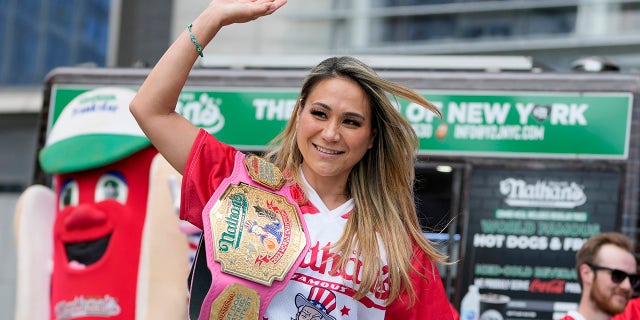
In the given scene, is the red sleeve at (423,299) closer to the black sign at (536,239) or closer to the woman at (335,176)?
the woman at (335,176)

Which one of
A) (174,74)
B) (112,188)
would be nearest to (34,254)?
(112,188)

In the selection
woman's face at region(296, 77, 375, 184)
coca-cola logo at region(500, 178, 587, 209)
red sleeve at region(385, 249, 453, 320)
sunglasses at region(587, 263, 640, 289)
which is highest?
coca-cola logo at region(500, 178, 587, 209)

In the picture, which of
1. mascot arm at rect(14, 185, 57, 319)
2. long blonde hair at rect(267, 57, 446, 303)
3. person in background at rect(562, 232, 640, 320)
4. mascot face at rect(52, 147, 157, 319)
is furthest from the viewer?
mascot arm at rect(14, 185, 57, 319)

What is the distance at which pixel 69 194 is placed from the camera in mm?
7582

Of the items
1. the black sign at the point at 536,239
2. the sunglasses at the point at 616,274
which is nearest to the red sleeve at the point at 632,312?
the sunglasses at the point at 616,274

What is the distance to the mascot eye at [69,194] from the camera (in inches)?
297

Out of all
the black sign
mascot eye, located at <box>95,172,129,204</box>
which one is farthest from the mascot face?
the black sign

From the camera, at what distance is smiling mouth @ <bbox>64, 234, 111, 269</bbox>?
24.0 feet

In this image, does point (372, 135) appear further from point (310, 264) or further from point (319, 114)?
point (310, 264)

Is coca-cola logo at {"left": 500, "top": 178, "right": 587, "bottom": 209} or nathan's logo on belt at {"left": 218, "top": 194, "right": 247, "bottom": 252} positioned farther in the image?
coca-cola logo at {"left": 500, "top": 178, "right": 587, "bottom": 209}

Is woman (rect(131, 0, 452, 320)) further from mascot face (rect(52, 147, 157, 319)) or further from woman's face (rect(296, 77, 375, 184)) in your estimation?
mascot face (rect(52, 147, 157, 319))

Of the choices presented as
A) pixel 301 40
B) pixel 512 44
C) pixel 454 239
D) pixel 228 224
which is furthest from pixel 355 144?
pixel 301 40

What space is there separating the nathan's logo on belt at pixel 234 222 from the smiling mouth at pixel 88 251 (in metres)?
4.21

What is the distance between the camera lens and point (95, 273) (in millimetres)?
7270
